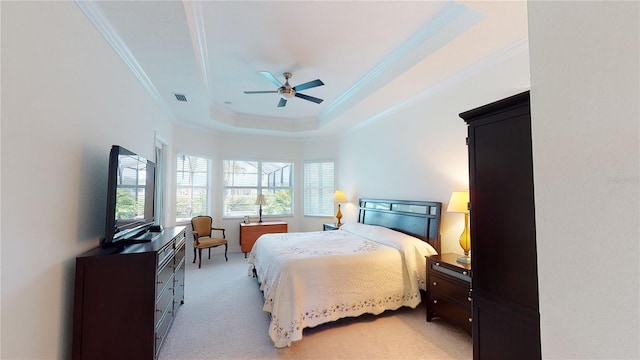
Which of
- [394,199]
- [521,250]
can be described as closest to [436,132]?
[394,199]

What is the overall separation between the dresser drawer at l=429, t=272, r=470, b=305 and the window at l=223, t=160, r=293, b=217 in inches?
164

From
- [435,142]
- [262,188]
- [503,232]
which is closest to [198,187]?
[262,188]

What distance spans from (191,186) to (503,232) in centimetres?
533

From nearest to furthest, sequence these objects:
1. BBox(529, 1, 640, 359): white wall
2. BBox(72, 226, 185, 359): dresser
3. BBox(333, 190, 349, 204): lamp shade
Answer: BBox(529, 1, 640, 359): white wall → BBox(72, 226, 185, 359): dresser → BBox(333, 190, 349, 204): lamp shade

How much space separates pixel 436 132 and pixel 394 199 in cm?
120

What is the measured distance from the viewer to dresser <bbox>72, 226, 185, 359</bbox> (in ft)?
5.71

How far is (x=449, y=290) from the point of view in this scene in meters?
2.54

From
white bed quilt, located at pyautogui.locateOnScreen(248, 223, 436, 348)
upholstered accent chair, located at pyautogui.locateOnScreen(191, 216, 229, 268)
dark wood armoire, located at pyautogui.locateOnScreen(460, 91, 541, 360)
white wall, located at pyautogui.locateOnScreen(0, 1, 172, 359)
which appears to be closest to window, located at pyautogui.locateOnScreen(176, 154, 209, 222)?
upholstered accent chair, located at pyautogui.locateOnScreen(191, 216, 229, 268)

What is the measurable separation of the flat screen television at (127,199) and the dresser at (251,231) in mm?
2750

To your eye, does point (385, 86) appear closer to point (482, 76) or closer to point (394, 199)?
point (482, 76)

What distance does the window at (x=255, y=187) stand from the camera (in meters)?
6.00

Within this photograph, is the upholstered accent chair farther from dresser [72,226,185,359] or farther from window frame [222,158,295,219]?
dresser [72,226,185,359]

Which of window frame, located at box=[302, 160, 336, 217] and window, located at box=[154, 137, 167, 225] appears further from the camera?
window frame, located at box=[302, 160, 336, 217]

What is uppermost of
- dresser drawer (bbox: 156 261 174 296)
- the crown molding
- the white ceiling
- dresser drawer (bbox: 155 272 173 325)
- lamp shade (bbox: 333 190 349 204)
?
the white ceiling
